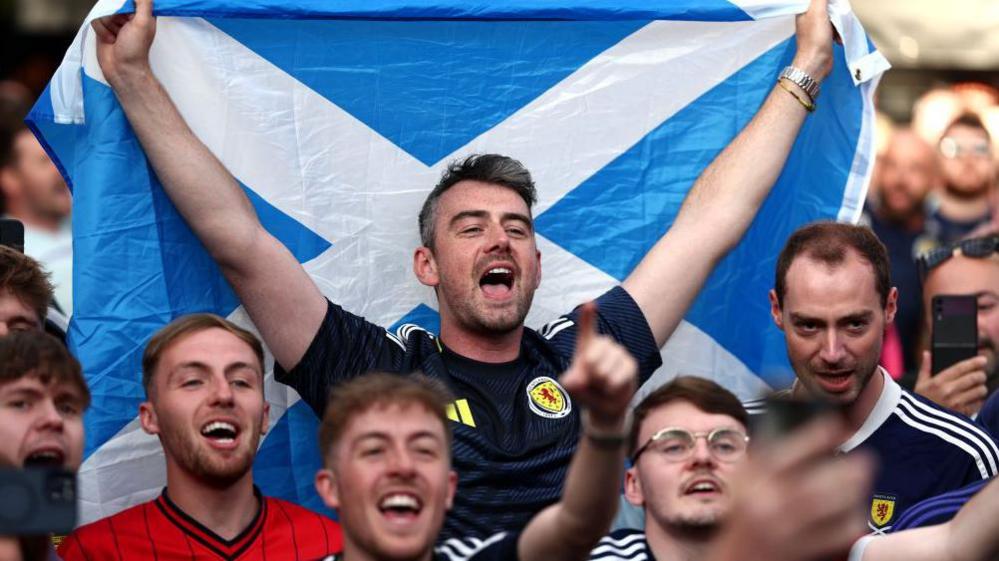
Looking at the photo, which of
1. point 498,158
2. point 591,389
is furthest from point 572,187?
point 591,389

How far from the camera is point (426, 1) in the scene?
16.9ft

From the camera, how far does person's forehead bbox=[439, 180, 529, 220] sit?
16.3 ft

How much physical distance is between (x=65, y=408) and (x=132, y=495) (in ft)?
3.46

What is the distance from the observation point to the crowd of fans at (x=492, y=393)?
11.9 feet

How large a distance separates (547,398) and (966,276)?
69.4 inches

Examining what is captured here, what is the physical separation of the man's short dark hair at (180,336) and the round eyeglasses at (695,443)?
3.51ft

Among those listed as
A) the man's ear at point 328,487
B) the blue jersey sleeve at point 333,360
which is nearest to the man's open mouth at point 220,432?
the blue jersey sleeve at point 333,360

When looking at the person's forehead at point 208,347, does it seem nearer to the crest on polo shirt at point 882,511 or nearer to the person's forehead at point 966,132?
the crest on polo shirt at point 882,511

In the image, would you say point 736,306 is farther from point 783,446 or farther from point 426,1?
point 783,446

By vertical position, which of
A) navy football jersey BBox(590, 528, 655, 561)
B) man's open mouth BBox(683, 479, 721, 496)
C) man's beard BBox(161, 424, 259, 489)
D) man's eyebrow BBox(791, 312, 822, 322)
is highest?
man's eyebrow BBox(791, 312, 822, 322)

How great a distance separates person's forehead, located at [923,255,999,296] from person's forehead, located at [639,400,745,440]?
5.95 ft

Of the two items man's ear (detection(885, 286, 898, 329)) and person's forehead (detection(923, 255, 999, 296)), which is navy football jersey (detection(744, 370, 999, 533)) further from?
person's forehead (detection(923, 255, 999, 296))

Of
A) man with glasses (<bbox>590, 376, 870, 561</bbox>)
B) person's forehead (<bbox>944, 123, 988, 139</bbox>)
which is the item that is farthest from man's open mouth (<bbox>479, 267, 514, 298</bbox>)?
person's forehead (<bbox>944, 123, 988, 139</bbox>)

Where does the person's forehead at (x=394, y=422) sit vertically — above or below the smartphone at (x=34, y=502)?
above
